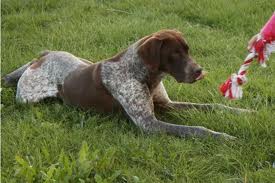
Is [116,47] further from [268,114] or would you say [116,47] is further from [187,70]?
[268,114]

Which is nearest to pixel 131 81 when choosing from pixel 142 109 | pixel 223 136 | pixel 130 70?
pixel 130 70

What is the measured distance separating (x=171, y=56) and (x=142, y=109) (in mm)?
575

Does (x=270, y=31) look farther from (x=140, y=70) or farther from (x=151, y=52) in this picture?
(x=140, y=70)

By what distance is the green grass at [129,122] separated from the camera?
4555 millimetres

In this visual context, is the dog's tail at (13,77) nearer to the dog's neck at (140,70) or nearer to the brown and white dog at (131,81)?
the brown and white dog at (131,81)

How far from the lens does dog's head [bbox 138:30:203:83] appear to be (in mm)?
5438

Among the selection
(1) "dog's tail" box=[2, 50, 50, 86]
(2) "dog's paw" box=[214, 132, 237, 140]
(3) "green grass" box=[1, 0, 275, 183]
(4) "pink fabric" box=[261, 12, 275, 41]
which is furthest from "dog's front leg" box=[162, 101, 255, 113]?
(1) "dog's tail" box=[2, 50, 50, 86]

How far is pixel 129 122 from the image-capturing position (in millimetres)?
5656

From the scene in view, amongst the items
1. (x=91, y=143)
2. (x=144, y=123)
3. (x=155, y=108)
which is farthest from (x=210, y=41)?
(x=91, y=143)

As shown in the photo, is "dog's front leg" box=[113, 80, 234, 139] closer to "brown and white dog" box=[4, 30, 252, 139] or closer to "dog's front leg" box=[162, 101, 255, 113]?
"brown and white dog" box=[4, 30, 252, 139]

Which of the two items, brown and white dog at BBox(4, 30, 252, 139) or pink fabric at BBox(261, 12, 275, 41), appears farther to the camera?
brown and white dog at BBox(4, 30, 252, 139)

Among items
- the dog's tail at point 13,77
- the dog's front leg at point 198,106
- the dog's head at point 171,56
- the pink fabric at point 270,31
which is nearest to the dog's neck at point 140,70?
Result: the dog's head at point 171,56

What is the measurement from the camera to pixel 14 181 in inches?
173

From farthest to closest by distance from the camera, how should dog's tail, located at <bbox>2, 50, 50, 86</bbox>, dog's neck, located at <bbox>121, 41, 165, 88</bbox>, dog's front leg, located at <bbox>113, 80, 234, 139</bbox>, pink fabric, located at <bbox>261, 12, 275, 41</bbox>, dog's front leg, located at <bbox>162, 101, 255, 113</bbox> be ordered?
dog's tail, located at <bbox>2, 50, 50, 86</bbox>, dog's neck, located at <bbox>121, 41, 165, 88</bbox>, dog's front leg, located at <bbox>162, 101, 255, 113</bbox>, dog's front leg, located at <bbox>113, 80, 234, 139</bbox>, pink fabric, located at <bbox>261, 12, 275, 41</bbox>
